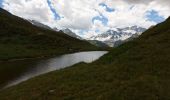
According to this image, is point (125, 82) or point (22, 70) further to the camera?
point (22, 70)

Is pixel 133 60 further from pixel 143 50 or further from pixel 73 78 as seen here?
pixel 73 78

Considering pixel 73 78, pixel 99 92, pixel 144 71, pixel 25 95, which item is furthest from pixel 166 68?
pixel 25 95

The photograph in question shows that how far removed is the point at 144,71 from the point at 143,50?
9.27 meters

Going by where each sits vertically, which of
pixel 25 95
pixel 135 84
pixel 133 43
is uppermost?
pixel 133 43

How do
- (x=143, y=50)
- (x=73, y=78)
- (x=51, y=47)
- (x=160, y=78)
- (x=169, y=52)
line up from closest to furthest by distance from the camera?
(x=160, y=78) < (x=73, y=78) < (x=169, y=52) < (x=143, y=50) < (x=51, y=47)

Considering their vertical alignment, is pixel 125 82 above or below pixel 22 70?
above

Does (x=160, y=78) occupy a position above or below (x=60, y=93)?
above

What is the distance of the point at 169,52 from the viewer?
3309 cm

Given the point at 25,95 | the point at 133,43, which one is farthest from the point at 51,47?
the point at 25,95

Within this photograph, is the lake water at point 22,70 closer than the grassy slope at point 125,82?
No

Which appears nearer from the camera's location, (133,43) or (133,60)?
(133,60)

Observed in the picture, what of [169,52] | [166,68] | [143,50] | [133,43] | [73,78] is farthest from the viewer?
[133,43]

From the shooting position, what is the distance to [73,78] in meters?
31.0

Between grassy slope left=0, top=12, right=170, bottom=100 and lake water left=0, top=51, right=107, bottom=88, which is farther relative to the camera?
lake water left=0, top=51, right=107, bottom=88
